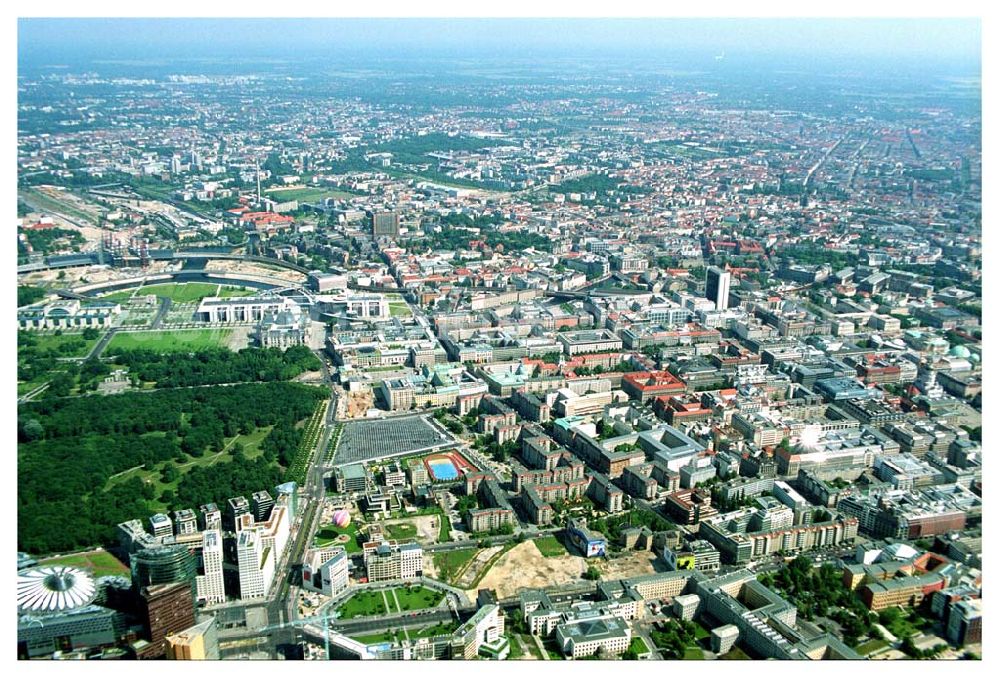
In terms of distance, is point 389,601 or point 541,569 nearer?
point 389,601

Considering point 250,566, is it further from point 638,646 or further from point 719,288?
point 719,288

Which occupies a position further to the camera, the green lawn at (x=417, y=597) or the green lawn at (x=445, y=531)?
the green lawn at (x=445, y=531)

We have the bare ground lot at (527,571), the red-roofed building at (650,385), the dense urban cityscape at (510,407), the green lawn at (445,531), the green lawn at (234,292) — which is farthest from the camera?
the green lawn at (234,292)

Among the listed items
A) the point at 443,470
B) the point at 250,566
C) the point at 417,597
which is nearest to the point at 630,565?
the point at 417,597

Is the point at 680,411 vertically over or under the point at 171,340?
under

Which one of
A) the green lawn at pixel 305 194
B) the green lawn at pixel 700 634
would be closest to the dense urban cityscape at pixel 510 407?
the green lawn at pixel 700 634

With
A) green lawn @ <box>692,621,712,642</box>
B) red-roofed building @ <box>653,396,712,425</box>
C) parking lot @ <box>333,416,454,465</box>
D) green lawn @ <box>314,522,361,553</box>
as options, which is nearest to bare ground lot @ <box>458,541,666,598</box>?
green lawn @ <box>692,621,712,642</box>

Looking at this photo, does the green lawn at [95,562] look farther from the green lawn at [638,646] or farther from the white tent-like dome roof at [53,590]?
the green lawn at [638,646]
